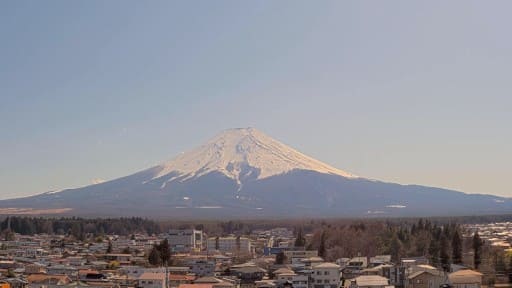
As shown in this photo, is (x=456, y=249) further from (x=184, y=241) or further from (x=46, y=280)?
(x=184, y=241)

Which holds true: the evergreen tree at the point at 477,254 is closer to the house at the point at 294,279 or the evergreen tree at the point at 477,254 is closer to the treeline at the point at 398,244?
the treeline at the point at 398,244

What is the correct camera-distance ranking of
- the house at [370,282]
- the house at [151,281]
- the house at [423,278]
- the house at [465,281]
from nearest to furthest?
the house at [465,281] < the house at [370,282] < the house at [423,278] < the house at [151,281]

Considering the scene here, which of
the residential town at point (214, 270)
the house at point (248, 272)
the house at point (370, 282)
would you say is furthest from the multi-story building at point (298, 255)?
the house at point (370, 282)

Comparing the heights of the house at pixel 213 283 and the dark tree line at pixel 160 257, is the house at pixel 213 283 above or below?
below

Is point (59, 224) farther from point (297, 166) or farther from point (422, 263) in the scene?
point (297, 166)

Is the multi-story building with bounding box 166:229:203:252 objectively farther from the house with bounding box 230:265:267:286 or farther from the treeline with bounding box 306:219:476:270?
the house with bounding box 230:265:267:286

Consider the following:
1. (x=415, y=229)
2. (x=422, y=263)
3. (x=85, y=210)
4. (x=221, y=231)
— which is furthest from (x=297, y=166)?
(x=422, y=263)

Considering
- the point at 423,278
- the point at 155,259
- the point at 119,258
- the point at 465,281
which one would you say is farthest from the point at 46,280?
the point at 465,281
